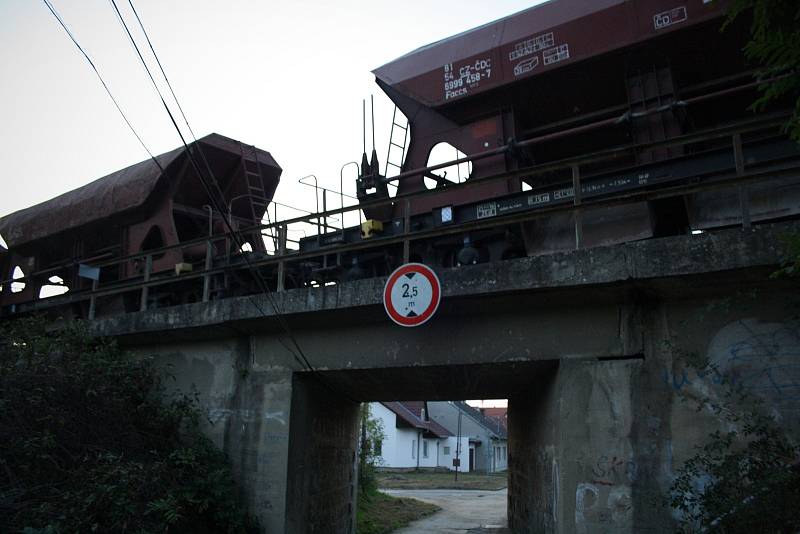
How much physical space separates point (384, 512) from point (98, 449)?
10.2 metres

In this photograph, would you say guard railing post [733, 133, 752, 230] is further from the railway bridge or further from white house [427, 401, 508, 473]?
white house [427, 401, 508, 473]

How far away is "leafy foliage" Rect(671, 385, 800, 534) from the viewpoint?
16.6 feet

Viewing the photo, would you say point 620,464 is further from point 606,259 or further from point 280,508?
point 280,508

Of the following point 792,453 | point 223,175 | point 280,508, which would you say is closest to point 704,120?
point 792,453

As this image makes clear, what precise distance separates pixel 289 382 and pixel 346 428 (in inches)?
97.7

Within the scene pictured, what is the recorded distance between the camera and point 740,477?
5.48 meters

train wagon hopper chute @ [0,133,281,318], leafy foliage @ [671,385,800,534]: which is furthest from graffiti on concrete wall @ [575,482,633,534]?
train wagon hopper chute @ [0,133,281,318]

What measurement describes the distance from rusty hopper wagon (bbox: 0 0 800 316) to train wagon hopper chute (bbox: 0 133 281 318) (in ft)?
1.40

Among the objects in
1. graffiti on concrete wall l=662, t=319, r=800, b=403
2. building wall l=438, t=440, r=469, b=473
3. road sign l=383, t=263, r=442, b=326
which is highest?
road sign l=383, t=263, r=442, b=326

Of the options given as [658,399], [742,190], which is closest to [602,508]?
[658,399]

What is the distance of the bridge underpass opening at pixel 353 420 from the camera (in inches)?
302

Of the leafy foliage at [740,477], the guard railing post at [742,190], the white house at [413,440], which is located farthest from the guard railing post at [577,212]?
the white house at [413,440]

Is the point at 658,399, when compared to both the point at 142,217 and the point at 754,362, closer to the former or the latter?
the point at 754,362

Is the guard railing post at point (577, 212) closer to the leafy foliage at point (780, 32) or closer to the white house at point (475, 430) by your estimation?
the leafy foliage at point (780, 32)
